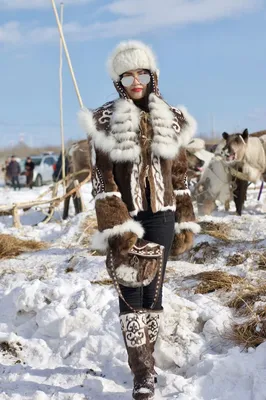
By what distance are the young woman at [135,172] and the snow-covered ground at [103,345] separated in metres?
0.37

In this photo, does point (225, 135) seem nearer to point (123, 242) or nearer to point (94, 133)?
point (94, 133)

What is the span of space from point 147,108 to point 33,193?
15698 mm

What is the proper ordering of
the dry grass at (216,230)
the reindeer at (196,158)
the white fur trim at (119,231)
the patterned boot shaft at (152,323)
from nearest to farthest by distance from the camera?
the white fur trim at (119,231) < the patterned boot shaft at (152,323) < the dry grass at (216,230) < the reindeer at (196,158)

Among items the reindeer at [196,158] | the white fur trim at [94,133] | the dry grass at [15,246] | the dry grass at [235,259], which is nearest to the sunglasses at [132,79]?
the white fur trim at [94,133]

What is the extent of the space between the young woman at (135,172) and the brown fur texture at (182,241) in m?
0.16

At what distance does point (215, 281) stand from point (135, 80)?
83.5 inches

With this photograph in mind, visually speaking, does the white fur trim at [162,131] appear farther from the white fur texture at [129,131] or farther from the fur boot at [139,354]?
the fur boot at [139,354]

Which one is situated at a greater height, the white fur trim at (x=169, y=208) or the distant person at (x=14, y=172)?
the white fur trim at (x=169, y=208)

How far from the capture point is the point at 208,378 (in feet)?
12.6

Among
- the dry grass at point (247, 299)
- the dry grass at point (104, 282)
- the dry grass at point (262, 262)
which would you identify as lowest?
the dry grass at point (104, 282)

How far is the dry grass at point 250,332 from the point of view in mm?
4137

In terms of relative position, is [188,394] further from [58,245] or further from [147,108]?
[58,245]

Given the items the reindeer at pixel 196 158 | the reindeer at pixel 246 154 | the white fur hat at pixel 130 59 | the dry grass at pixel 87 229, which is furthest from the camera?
the reindeer at pixel 196 158

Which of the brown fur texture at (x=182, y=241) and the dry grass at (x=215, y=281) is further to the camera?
the dry grass at (x=215, y=281)
